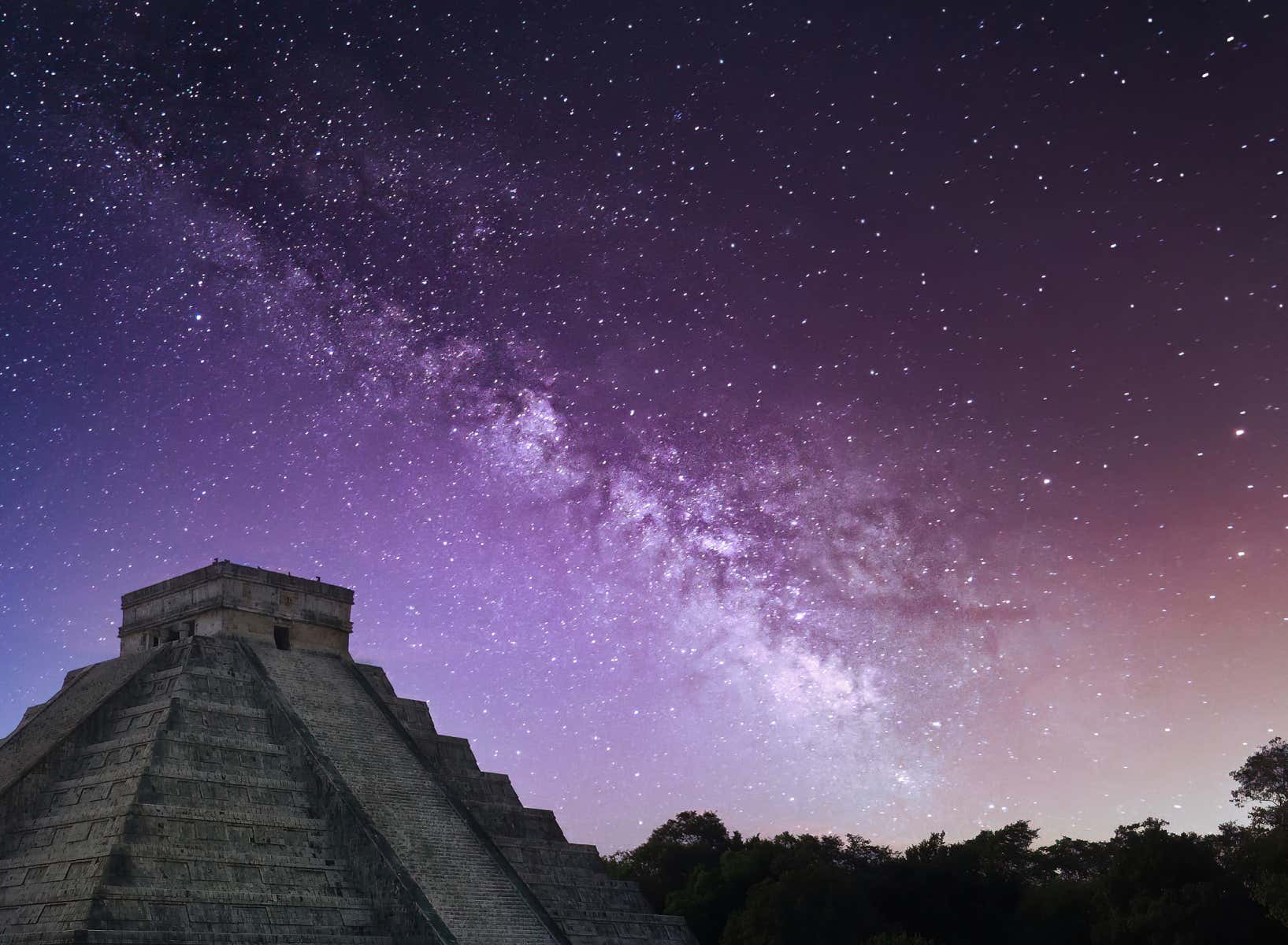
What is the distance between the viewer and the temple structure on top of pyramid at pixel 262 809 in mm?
16594

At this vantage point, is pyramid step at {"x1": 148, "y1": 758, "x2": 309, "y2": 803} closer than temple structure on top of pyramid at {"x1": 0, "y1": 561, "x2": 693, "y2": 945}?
No

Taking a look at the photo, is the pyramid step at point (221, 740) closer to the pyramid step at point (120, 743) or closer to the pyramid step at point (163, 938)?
the pyramid step at point (120, 743)

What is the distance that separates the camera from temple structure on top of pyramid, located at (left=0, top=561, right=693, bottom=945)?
54.4 feet

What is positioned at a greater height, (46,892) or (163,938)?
(46,892)

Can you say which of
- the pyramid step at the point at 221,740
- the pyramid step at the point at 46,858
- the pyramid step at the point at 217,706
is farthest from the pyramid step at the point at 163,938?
the pyramid step at the point at 217,706

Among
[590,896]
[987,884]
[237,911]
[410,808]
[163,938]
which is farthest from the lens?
[987,884]

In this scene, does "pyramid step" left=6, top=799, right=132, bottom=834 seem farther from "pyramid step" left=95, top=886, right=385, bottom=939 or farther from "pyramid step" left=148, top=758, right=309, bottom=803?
"pyramid step" left=95, top=886, right=385, bottom=939

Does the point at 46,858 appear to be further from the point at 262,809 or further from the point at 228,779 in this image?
the point at 262,809

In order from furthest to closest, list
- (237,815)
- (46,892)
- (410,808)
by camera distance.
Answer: (410,808), (237,815), (46,892)

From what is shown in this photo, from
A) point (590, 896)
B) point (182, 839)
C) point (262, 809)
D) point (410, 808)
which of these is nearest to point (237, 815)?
point (262, 809)

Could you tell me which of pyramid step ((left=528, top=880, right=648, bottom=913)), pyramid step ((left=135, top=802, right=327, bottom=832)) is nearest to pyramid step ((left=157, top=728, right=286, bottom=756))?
pyramid step ((left=135, top=802, right=327, bottom=832))

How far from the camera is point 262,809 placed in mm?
18891

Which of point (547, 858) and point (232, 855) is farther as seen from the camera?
point (547, 858)

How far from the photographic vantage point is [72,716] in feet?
72.5
